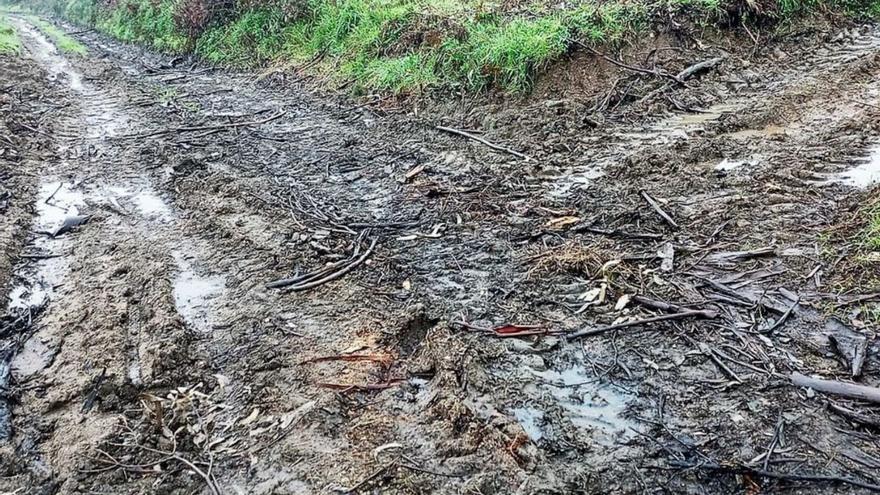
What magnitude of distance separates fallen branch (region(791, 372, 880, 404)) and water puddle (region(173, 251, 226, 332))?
3298 millimetres

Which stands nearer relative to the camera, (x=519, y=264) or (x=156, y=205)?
(x=519, y=264)

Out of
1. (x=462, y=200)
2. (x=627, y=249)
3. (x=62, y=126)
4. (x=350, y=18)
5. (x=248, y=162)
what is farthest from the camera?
(x=350, y=18)

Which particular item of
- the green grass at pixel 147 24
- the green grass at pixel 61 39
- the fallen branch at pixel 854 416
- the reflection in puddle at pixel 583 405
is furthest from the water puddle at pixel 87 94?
the fallen branch at pixel 854 416

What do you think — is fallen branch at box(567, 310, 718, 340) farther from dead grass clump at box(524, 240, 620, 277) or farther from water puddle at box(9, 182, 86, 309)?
water puddle at box(9, 182, 86, 309)

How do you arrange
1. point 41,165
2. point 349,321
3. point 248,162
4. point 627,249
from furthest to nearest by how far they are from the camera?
point 41,165
point 248,162
point 627,249
point 349,321

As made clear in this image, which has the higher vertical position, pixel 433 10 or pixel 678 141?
pixel 433 10

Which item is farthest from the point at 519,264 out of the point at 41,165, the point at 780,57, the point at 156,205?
the point at 41,165

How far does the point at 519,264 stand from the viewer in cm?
427

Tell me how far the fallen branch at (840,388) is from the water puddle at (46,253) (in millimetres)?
4780

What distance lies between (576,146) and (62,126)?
697 centimetres

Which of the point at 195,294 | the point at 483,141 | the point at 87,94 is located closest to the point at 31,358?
the point at 195,294

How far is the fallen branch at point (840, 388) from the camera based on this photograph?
111 inches

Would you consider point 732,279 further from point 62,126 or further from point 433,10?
point 62,126

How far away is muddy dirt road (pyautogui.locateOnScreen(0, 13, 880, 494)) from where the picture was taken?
9.08 ft
